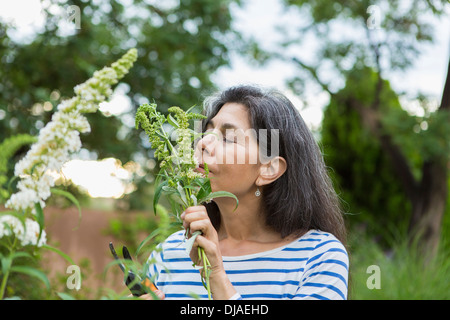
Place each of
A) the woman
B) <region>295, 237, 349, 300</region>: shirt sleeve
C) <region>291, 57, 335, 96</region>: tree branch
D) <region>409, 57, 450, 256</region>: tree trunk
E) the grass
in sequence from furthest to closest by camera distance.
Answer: <region>291, 57, 335, 96</region>: tree branch, <region>409, 57, 450, 256</region>: tree trunk, the grass, the woman, <region>295, 237, 349, 300</region>: shirt sleeve

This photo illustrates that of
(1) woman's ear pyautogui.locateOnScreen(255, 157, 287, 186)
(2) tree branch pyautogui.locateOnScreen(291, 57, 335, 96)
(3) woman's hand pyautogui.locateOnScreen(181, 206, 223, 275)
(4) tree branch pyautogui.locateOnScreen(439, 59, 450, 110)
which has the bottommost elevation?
(3) woman's hand pyautogui.locateOnScreen(181, 206, 223, 275)

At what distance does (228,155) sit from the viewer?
157 centimetres

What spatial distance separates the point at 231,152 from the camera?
5.16ft

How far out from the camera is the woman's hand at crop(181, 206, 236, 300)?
3.89 feet

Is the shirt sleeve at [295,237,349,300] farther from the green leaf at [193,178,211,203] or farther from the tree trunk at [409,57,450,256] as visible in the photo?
the tree trunk at [409,57,450,256]

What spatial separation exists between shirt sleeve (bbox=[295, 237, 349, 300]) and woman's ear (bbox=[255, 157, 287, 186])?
29cm

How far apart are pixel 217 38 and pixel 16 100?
2254mm

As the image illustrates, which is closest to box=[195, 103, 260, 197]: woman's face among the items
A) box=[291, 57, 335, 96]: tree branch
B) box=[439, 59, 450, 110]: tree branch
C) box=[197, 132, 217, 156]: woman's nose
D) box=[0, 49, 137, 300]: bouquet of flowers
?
box=[197, 132, 217, 156]: woman's nose

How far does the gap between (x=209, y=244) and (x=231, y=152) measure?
444 millimetres

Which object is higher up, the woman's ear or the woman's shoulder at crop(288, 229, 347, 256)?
the woman's ear

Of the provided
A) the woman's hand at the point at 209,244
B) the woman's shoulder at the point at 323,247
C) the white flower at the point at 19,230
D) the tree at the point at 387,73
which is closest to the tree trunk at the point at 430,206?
the tree at the point at 387,73

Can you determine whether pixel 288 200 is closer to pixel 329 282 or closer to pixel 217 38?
pixel 329 282

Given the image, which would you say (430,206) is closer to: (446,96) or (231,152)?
(446,96)

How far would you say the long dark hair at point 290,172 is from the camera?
1.76m
